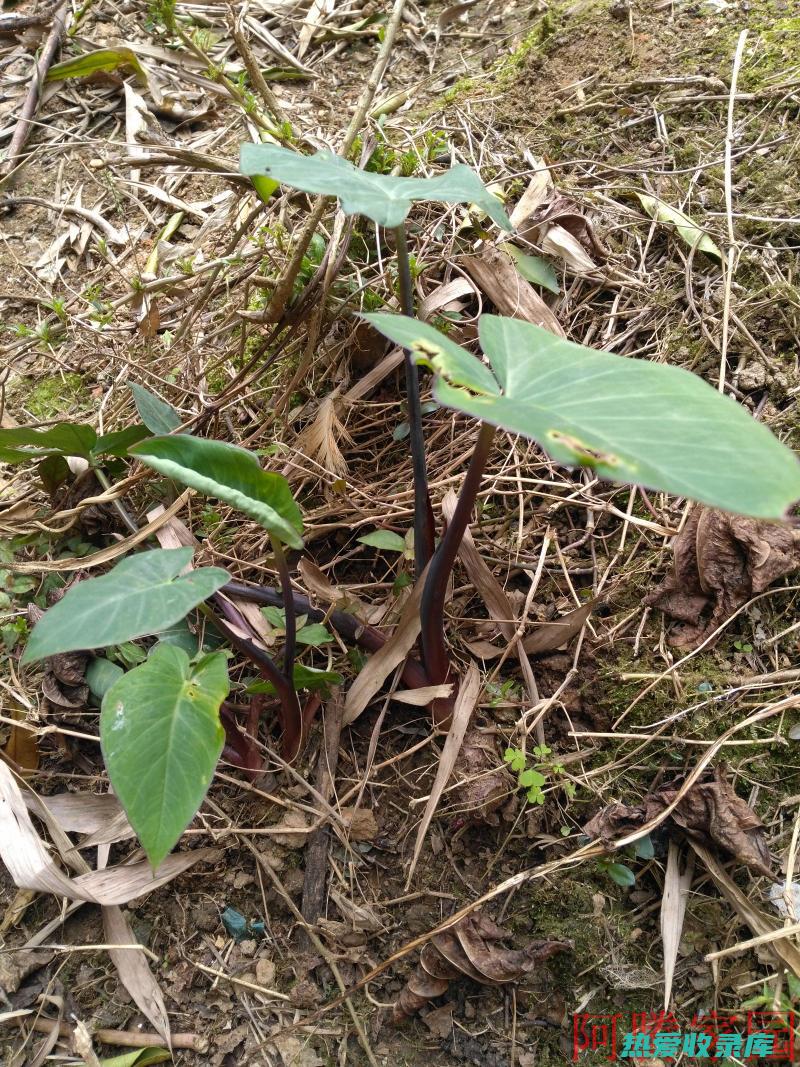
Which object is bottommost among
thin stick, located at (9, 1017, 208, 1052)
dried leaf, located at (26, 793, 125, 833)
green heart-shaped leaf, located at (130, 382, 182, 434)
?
thin stick, located at (9, 1017, 208, 1052)

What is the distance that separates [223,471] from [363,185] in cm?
41

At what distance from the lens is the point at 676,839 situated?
1.04 m

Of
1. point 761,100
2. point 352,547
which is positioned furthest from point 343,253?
point 761,100

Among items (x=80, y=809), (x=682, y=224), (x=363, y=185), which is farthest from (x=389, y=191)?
(x=80, y=809)

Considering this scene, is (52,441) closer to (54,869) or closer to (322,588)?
(322,588)

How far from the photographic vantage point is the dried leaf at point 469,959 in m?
0.99

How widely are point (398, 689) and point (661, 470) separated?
71 cm

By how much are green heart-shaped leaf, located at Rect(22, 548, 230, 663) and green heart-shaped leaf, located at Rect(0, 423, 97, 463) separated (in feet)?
1.70

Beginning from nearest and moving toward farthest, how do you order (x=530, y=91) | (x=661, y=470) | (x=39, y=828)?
1. (x=661, y=470)
2. (x=39, y=828)
3. (x=530, y=91)

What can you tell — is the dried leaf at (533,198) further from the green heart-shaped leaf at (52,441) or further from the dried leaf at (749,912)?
the dried leaf at (749,912)

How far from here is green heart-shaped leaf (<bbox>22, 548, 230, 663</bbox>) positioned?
732 mm

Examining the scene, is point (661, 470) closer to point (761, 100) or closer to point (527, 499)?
point (527, 499)

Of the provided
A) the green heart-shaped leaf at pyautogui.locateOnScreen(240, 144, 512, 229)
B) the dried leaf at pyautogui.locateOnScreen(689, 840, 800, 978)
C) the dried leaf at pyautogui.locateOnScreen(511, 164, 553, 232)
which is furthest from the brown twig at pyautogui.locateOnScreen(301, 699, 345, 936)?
the dried leaf at pyautogui.locateOnScreen(511, 164, 553, 232)

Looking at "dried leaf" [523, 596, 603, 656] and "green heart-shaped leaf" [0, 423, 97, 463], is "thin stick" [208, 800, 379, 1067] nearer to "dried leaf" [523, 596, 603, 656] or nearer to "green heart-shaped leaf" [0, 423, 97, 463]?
"dried leaf" [523, 596, 603, 656]
